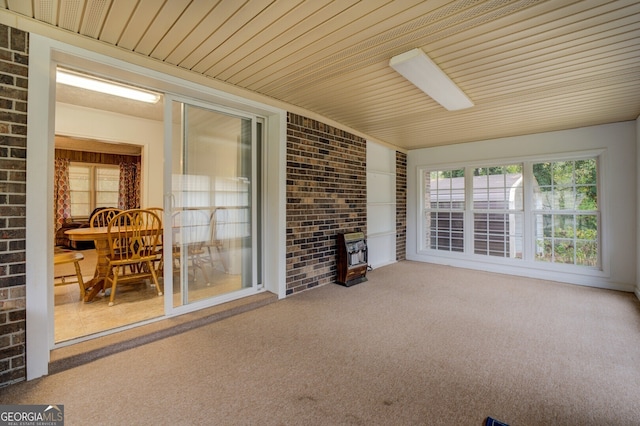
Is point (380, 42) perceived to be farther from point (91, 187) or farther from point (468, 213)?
point (91, 187)

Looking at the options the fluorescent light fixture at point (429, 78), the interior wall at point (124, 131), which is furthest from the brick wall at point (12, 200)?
the interior wall at point (124, 131)

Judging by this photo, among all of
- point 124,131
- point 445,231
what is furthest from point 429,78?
point 124,131

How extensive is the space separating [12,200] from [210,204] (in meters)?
1.44

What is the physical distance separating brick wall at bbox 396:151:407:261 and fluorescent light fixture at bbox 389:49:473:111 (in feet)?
8.42

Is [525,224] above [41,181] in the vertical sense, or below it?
below

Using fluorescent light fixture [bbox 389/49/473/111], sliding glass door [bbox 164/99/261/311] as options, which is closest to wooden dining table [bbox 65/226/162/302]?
sliding glass door [bbox 164/99/261/311]

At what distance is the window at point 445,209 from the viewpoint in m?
5.46

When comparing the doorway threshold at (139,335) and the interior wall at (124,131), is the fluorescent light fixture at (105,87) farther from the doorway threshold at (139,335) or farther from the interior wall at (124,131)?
the doorway threshold at (139,335)

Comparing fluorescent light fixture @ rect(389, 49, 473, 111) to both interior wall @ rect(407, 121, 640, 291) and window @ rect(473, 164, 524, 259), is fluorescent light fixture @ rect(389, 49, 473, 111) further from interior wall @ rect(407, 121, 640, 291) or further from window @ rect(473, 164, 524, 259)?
window @ rect(473, 164, 524, 259)

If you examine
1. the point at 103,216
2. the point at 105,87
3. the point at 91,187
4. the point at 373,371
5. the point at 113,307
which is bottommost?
the point at 373,371

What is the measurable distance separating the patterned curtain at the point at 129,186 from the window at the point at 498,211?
821 cm

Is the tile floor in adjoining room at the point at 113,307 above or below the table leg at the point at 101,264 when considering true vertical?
below

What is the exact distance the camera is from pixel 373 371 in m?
1.97

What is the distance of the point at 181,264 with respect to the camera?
281 centimetres
